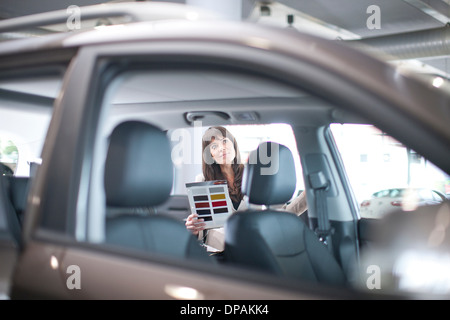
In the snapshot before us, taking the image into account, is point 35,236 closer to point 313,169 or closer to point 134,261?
point 134,261

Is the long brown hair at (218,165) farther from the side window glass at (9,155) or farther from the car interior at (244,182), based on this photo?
the side window glass at (9,155)

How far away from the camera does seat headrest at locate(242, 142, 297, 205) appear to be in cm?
224

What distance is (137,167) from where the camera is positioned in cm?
134

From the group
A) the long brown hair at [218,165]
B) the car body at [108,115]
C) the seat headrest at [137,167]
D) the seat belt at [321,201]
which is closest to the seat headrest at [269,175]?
the seat belt at [321,201]

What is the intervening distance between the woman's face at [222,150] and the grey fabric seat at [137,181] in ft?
6.13

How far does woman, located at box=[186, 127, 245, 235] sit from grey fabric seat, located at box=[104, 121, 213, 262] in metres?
1.82

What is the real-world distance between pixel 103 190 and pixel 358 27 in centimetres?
714

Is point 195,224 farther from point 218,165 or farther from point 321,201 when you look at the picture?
point 321,201

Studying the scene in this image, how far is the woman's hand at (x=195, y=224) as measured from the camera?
9.59ft

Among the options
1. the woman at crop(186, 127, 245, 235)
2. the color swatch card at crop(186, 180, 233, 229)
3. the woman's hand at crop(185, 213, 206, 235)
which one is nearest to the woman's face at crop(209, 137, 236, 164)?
the woman at crop(186, 127, 245, 235)

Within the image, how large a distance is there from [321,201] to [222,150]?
90 centimetres

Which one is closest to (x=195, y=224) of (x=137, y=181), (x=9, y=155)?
Result: (x=137, y=181)

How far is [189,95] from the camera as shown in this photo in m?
2.70
